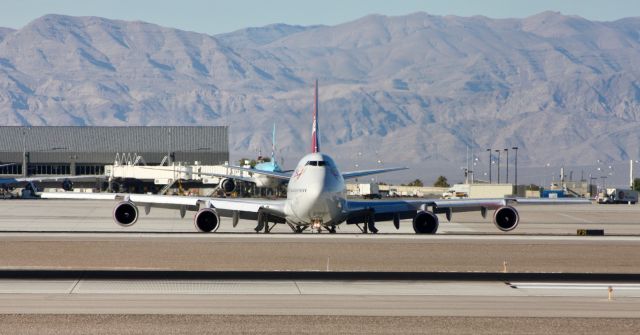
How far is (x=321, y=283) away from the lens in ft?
120

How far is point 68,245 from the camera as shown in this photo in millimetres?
52406

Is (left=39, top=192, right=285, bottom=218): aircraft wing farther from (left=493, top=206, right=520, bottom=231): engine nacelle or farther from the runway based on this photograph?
(left=493, top=206, right=520, bottom=231): engine nacelle

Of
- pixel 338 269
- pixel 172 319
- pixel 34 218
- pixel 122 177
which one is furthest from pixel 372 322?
pixel 122 177

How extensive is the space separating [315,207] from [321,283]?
827 inches

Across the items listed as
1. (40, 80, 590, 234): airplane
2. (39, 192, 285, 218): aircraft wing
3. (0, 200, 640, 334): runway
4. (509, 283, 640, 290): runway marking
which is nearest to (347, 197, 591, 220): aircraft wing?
(40, 80, 590, 234): airplane

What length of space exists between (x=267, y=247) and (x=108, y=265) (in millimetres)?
9801

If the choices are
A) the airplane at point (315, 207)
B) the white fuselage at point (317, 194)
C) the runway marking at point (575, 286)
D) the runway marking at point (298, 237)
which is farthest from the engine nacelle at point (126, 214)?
the runway marking at point (575, 286)

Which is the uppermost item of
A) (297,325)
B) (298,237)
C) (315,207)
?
(315,207)

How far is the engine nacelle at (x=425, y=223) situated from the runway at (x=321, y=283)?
6.90 ft

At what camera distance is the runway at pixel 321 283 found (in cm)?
2842

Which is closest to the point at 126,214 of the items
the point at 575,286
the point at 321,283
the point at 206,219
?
the point at 206,219

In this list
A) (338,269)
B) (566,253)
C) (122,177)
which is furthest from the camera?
(122,177)

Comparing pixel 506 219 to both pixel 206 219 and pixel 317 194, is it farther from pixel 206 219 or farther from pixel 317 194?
pixel 206 219

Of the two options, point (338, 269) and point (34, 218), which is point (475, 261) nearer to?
point (338, 269)
